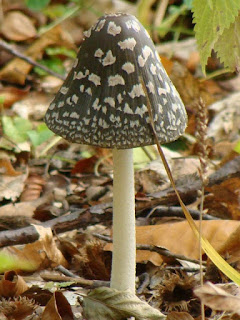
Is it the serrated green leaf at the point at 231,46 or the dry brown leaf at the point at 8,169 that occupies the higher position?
the serrated green leaf at the point at 231,46

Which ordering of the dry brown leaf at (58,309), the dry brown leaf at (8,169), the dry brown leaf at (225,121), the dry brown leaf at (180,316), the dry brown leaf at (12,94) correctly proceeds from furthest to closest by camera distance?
the dry brown leaf at (12,94) → the dry brown leaf at (225,121) → the dry brown leaf at (8,169) → the dry brown leaf at (58,309) → the dry brown leaf at (180,316)

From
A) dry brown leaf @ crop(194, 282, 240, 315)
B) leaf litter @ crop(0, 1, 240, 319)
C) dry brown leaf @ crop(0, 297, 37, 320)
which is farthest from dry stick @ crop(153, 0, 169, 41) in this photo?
dry brown leaf @ crop(194, 282, 240, 315)

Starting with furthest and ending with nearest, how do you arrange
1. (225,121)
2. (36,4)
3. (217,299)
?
(36,4) → (225,121) → (217,299)

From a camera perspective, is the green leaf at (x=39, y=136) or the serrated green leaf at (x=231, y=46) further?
the green leaf at (x=39, y=136)

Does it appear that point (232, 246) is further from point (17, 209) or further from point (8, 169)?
point (8, 169)

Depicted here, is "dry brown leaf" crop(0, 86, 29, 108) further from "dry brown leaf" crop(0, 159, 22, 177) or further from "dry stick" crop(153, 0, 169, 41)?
"dry stick" crop(153, 0, 169, 41)

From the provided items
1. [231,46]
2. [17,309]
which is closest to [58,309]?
[17,309]

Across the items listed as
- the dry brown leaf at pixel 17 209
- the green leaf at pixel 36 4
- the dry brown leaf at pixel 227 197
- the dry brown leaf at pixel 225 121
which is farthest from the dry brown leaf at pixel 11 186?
the green leaf at pixel 36 4

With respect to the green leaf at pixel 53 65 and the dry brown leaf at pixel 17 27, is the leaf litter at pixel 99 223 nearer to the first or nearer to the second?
the green leaf at pixel 53 65
